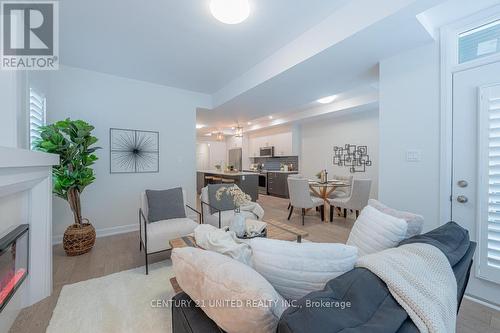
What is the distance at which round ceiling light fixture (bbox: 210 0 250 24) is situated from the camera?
179 centimetres

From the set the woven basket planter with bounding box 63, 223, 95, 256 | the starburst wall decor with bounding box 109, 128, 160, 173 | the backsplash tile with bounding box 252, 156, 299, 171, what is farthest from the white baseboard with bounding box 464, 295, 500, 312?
the backsplash tile with bounding box 252, 156, 299, 171

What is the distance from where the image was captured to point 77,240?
104 inches

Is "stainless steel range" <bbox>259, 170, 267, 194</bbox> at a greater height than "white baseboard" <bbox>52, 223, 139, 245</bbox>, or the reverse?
"stainless steel range" <bbox>259, 170, 267, 194</bbox>

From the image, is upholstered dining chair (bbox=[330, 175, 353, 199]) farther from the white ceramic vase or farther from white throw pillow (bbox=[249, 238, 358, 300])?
white throw pillow (bbox=[249, 238, 358, 300])

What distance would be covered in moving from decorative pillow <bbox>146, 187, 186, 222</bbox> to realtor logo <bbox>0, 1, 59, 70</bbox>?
1773 millimetres

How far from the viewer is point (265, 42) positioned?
2.60m

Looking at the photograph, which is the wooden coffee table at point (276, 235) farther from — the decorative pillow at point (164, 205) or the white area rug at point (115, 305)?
the decorative pillow at point (164, 205)

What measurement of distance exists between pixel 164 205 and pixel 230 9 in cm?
237

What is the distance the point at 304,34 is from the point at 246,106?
214 cm

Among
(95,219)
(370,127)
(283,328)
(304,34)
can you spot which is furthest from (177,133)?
(370,127)

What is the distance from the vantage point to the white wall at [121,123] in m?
3.18

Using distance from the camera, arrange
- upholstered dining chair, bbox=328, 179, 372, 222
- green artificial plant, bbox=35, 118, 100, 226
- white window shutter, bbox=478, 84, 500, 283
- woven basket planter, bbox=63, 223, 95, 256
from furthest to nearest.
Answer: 1. upholstered dining chair, bbox=328, 179, 372, 222
2. woven basket planter, bbox=63, 223, 95, 256
3. green artificial plant, bbox=35, 118, 100, 226
4. white window shutter, bbox=478, 84, 500, 283

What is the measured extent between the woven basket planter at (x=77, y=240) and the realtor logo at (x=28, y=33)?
6.29 feet

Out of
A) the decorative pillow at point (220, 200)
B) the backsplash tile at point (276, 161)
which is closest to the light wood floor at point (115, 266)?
the decorative pillow at point (220, 200)
